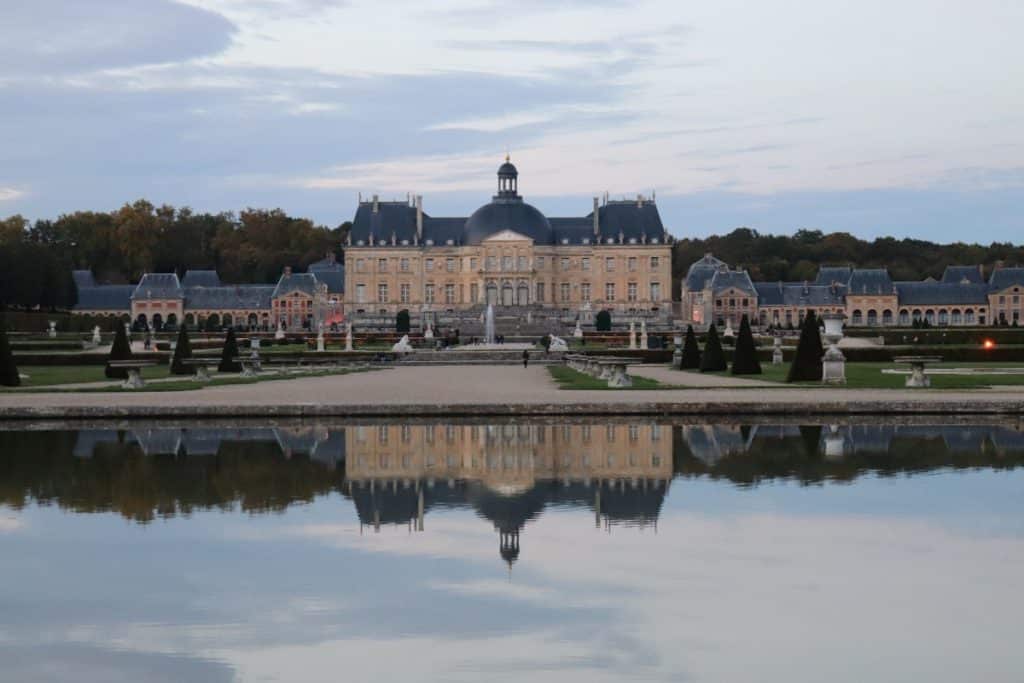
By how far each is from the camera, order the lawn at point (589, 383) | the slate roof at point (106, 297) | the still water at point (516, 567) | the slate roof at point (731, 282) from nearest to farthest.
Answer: the still water at point (516, 567)
the lawn at point (589, 383)
the slate roof at point (731, 282)
the slate roof at point (106, 297)

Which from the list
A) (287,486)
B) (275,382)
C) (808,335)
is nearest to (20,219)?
(275,382)

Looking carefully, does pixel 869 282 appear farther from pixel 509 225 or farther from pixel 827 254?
pixel 509 225

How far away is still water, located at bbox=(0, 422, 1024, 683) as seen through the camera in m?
6.26

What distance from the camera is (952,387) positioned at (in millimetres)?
23328

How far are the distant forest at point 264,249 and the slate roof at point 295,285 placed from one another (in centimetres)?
830

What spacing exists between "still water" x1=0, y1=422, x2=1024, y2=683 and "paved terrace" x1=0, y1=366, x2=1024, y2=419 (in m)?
5.39

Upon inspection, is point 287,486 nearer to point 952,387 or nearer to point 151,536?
point 151,536

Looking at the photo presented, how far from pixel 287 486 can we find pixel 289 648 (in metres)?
5.35

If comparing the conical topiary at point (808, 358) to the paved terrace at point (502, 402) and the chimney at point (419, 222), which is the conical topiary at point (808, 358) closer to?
the paved terrace at point (502, 402)

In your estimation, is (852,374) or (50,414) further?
(852,374)

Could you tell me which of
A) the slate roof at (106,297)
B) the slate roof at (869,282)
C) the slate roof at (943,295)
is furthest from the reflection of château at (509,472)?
the slate roof at (106,297)

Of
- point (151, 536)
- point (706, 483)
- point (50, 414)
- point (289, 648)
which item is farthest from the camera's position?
point (50, 414)

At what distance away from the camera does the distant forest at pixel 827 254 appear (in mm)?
92625

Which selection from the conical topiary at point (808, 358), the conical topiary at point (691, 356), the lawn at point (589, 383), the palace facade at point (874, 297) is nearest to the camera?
the lawn at point (589, 383)
